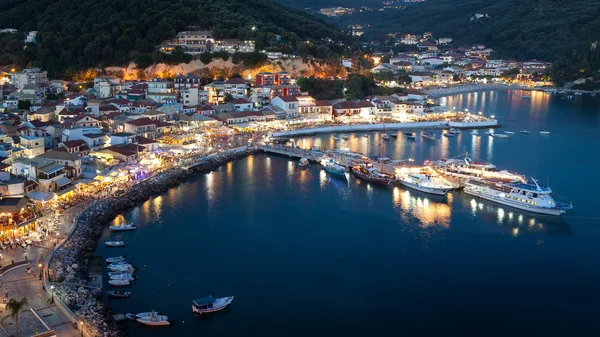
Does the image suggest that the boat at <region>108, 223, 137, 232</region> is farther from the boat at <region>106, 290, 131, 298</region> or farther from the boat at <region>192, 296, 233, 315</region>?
the boat at <region>192, 296, 233, 315</region>

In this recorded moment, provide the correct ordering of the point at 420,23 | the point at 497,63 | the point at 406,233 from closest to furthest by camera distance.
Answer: the point at 406,233, the point at 497,63, the point at 420,23

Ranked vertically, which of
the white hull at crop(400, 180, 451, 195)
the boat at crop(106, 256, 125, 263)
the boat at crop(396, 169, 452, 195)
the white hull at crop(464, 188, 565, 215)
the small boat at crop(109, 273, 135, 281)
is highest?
the boat at crop(396, 169, 452, 195)

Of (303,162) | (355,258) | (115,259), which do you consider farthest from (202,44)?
(355,258)

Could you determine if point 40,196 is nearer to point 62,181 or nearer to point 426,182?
point 62,181

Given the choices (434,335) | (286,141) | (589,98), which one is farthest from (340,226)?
(589,98)

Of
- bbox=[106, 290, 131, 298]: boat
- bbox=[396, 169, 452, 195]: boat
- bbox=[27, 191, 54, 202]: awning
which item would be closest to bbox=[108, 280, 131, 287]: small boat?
bbox=[106, 290, 131, 298]: boat

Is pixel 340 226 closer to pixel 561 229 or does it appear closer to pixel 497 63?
pixel 561 229

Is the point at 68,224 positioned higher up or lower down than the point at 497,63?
lower down
